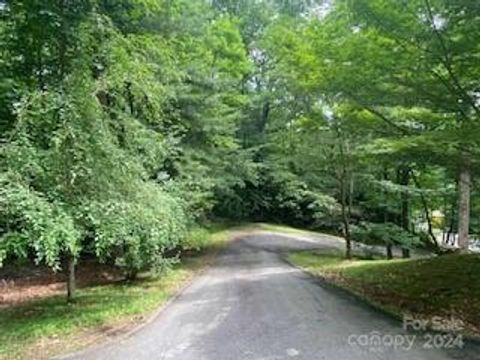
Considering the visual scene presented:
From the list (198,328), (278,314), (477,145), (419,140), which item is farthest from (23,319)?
(477,145)

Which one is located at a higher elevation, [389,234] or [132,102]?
[132,102]

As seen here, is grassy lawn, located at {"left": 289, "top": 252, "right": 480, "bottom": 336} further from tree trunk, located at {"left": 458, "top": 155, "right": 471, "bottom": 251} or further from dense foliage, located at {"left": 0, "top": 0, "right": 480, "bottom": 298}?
dense foliage, located at {"left": 0, "top": 0, "right": 480, "bottom": 298}

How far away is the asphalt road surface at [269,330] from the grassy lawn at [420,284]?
26.7 inches

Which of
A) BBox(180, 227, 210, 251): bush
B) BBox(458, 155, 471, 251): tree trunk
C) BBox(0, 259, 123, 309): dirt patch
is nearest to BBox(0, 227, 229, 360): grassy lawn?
BBox(0, 259, 123, 309): dirt patch

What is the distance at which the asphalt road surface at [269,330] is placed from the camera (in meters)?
6.38

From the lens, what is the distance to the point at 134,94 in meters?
10.2

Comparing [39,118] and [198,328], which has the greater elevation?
[39,118]

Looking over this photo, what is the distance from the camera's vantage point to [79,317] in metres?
9.04

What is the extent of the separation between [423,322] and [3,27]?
342 inches

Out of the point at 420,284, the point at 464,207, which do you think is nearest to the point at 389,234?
the point at 464,207

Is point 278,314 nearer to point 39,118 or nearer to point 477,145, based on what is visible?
point 477,145

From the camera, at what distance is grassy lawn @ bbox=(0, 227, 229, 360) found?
294 inches

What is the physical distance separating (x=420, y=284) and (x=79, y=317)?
6.99 meters

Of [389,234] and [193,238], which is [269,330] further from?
[389,234]
